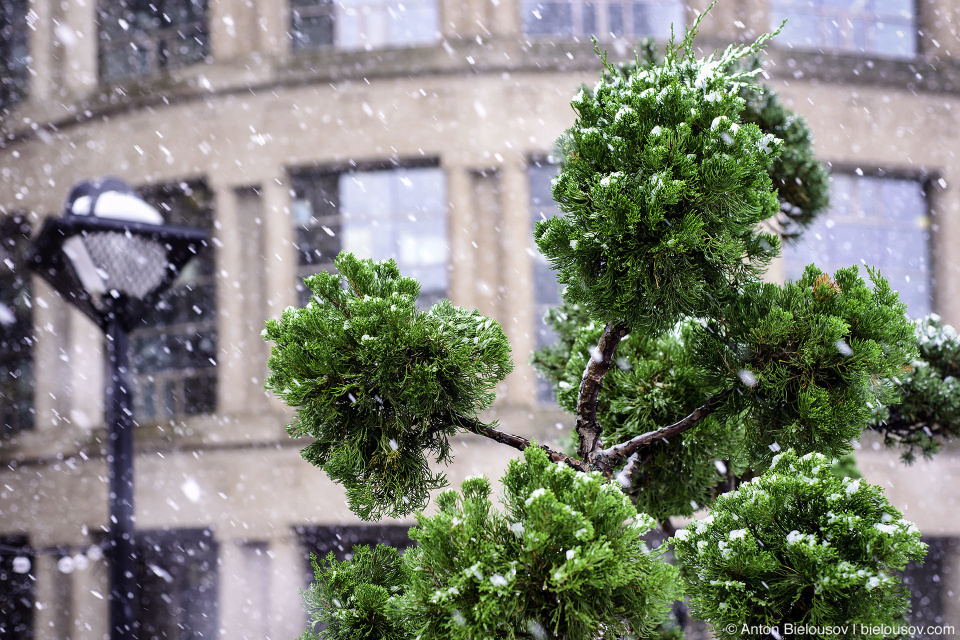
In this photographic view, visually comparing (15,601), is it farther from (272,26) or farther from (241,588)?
(272,26)

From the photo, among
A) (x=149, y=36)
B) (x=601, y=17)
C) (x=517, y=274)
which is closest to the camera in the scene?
(x=517, y=274)

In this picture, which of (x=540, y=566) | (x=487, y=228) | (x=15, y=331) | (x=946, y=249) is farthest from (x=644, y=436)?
(x=15, y=331)

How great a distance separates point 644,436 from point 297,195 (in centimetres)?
753

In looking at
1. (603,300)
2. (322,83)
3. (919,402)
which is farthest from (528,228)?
(603,300)

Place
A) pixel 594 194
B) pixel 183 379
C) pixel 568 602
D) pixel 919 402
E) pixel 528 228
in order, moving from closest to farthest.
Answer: pixel 568 602 < pixel 594 194 < pixel 919 402 < pixel 528 228 < pixel 183 379

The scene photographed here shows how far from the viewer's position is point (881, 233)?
30.1ft

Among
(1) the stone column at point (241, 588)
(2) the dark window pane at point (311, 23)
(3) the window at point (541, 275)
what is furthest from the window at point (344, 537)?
(2) the dark window pane at point (311, 23)

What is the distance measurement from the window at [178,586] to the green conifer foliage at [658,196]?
26.0 ft

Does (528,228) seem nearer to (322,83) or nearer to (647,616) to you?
(322,83)

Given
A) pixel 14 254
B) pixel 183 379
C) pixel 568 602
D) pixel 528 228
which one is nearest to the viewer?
pixel 568 602

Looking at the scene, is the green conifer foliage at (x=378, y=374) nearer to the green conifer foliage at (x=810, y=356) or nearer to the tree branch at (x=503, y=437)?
the tree branch at (x=503, y=437)

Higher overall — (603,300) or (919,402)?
(603,300)

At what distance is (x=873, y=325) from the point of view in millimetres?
1860

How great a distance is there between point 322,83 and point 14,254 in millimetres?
4854
